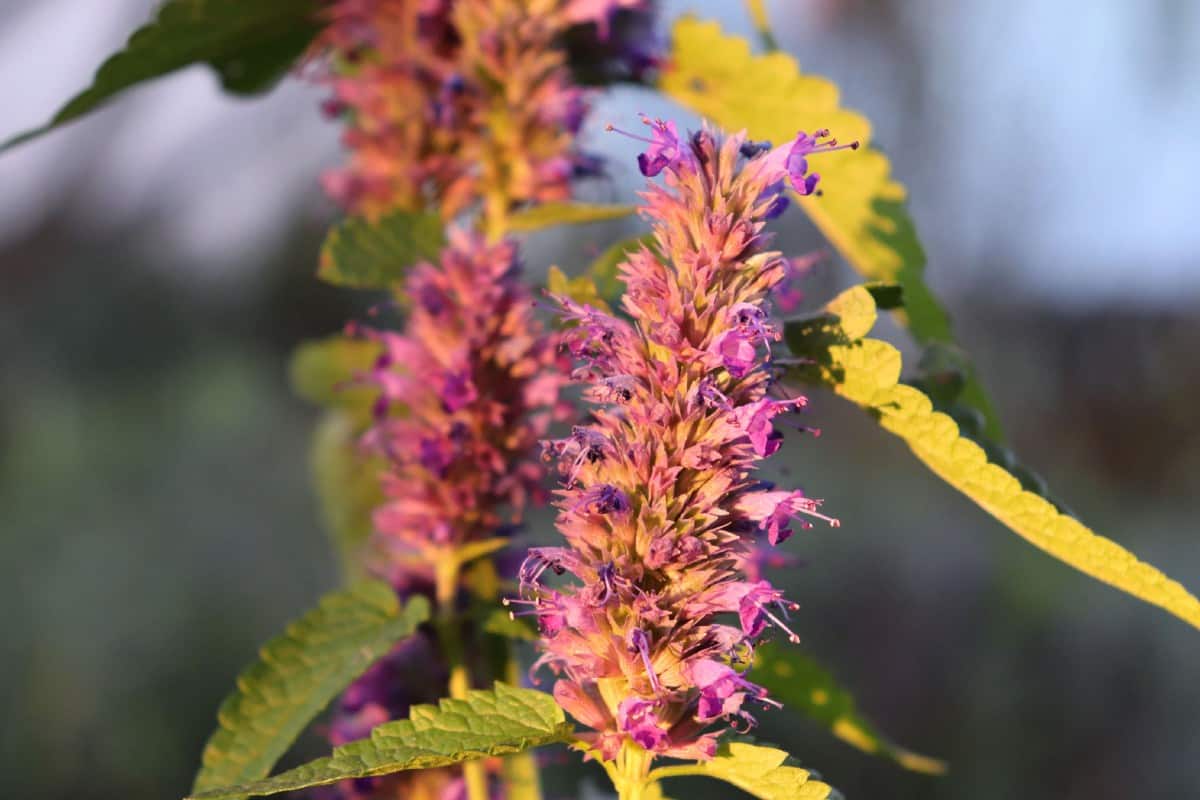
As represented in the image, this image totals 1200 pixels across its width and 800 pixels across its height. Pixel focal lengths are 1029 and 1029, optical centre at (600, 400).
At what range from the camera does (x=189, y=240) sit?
426 inches

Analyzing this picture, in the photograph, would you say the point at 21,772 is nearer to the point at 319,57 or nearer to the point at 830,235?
the point at 319,57

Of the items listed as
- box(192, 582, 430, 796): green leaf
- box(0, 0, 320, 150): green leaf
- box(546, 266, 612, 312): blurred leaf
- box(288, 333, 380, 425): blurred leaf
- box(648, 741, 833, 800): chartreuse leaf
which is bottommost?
box(648, 741, 833, 800): chartreuse leaf

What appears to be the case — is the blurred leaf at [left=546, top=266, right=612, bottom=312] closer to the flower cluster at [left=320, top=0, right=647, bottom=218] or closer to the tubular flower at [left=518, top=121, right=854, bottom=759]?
the tubular flower at [left=518, top=121, right=854, bottom=759]

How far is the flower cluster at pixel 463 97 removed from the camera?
3.59ft

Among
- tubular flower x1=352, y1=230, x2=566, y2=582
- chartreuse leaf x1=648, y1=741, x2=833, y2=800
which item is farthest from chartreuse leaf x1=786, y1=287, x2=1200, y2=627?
tubular flower x1=352, y1=230, x2=566, y2=582

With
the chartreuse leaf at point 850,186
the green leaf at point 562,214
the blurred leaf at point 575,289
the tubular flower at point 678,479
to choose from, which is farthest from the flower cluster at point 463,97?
the tubular flower at point 678,479

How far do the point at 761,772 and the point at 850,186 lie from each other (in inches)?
23.7

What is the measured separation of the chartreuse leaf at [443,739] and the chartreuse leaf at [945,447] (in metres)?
0.31

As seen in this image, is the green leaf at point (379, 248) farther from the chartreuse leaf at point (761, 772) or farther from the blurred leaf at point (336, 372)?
the chartreuse leaf at point (761, 772)

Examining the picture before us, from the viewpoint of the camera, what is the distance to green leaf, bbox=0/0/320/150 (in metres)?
0.98

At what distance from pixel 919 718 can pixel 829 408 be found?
17.4 ft

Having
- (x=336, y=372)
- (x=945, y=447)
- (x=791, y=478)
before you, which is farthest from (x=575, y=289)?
(x=791, y=478)

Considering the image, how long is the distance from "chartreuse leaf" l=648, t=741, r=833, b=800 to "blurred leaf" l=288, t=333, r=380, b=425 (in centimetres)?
86

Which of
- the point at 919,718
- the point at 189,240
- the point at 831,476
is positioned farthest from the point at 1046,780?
the point at 189,240
